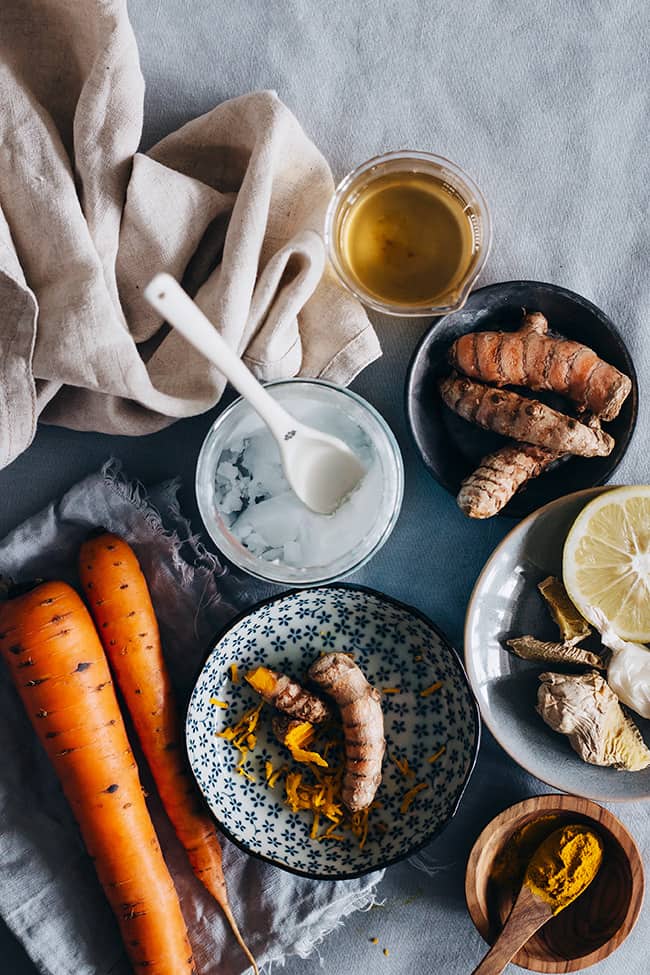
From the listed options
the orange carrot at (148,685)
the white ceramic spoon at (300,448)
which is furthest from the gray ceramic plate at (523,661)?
the orange carrot at (148,685)

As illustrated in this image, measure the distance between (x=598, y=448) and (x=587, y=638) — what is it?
0.94ft

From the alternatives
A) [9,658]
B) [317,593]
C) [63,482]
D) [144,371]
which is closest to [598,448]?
[317,593]

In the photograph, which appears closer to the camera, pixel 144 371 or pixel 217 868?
pixel 144 371

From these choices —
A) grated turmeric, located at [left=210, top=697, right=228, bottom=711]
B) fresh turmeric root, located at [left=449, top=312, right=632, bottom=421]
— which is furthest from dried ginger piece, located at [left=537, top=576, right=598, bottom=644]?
grated turmeric, located at [left=210, top=697, right=228, bottom=711]

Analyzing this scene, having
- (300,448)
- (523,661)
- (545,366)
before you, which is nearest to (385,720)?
(523,661)

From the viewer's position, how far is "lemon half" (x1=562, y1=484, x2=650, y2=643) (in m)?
1.16

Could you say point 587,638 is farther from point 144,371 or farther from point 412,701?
point 144,371

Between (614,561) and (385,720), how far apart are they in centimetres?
41

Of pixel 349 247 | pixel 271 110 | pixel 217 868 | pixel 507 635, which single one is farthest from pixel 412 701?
pixel 271 110

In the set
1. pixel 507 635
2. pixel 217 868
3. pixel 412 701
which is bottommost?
pixel 217 868

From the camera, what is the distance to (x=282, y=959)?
128 cm

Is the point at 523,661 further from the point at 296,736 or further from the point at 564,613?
the point at 296,736

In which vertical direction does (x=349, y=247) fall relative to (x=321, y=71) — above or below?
below

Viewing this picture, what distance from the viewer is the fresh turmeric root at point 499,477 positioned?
3.71ft
